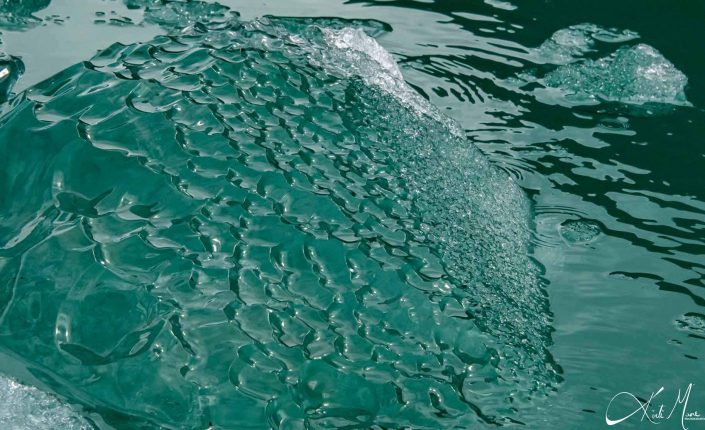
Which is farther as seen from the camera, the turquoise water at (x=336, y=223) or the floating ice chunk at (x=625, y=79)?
the floating ice chunk at (x=625, y=79)

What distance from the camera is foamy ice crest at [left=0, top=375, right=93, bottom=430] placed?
1.98m

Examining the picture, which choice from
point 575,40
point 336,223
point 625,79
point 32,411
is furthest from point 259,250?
point 575,40

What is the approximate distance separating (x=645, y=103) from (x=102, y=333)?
219cm

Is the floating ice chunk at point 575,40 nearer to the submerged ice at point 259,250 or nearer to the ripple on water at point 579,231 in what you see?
the submerged ice at point 259,250

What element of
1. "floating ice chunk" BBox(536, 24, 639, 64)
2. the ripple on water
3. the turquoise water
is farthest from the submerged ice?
"floating ice chunk" BBox(536, 24, 639, 64)

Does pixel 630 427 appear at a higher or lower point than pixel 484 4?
lower

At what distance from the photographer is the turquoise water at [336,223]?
216 cm

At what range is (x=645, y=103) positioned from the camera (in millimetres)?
3320

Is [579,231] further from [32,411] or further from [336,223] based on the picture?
[32,411]

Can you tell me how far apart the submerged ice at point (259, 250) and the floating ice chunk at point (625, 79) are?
62cm

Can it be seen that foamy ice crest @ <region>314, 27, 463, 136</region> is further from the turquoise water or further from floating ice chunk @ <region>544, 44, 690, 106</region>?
floating ice chunk @ <region>544, 44, 690, 106</region>

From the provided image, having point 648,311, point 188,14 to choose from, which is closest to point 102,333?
point 648,311

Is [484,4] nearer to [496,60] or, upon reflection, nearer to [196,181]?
[496,60]

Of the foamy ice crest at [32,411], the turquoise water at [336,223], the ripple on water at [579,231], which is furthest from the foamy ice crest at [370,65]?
the foamy ice crest at [32,411]
